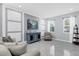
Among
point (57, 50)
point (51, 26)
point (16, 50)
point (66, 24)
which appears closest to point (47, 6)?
point (57, 50)

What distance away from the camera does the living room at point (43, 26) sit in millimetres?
5039

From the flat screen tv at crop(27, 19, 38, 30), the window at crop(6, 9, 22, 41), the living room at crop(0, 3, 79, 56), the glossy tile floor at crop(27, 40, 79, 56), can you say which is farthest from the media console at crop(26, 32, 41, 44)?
the glossy tile floor at crop(27, 40, 79, 56)

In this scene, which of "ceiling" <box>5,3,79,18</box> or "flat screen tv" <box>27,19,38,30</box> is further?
"flat screen tv" <box>27,19,38,30</box>

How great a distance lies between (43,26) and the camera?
34.7 ft

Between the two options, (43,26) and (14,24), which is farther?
(43,26)

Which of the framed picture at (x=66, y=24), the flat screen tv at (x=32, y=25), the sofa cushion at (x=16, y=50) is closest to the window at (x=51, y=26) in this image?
the framed picture at (x=66, y=24)

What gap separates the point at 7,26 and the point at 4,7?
3.30ft

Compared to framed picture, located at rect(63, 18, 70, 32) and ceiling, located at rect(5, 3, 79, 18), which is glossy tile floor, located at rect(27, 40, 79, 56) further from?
framed picture, located at rect(63, 18, 70, 32)

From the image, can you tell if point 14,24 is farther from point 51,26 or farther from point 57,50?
point 51,26

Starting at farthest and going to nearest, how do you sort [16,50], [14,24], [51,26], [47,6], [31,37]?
[51,26], [31,37], [14,24], [47,6], [16,50]

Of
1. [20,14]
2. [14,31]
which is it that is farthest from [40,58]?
[20,14]

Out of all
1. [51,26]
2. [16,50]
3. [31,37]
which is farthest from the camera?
[51,26]

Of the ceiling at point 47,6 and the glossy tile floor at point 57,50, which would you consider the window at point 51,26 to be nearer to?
the ceiling at point 47,6

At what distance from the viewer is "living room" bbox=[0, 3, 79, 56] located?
504 centimetres
